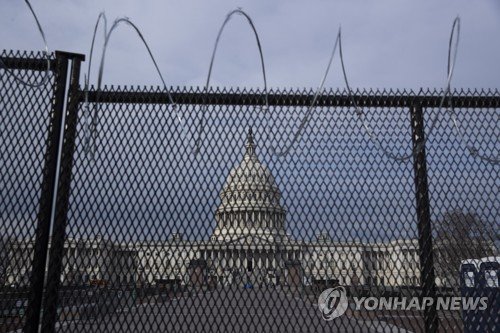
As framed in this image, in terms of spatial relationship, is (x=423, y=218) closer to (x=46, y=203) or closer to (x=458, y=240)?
(x=458, y=240)

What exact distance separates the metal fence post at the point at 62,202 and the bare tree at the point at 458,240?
12.4 feet

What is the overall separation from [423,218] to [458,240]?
81 cm

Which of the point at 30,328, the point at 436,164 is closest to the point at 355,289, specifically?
the point at 436,164

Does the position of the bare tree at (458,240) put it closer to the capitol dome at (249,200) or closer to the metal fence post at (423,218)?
the metal fence post at (423,218)

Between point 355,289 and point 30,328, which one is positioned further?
point 355,289

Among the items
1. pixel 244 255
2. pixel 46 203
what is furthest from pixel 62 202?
pixel 244 255

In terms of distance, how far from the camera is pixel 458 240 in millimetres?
4801

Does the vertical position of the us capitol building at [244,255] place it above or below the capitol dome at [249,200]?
below

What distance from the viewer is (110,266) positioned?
4203 mm

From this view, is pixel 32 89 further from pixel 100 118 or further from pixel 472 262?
pixel 472 262

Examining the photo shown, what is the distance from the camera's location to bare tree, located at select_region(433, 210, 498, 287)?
4.62 metres

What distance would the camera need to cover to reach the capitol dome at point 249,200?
438cm

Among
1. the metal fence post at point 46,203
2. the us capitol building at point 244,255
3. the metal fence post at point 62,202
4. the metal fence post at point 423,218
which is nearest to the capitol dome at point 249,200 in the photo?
the us capitol building at point 244,255

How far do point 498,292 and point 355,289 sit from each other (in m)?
1.51
